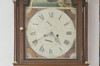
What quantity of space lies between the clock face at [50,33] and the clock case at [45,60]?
0.13ft

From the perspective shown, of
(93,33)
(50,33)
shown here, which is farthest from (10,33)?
(93,33)

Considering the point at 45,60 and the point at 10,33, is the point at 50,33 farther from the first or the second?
the point at 10,33

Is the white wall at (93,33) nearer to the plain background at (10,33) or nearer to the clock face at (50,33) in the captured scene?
the plain background at (10,33)

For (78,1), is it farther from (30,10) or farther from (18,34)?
(18,34)

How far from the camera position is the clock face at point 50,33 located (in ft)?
3.66

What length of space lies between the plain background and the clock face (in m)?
0.22

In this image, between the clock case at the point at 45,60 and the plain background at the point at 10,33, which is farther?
the plain background at the point at 10,33

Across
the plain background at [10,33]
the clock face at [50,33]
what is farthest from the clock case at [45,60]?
the plain background at [10,33]

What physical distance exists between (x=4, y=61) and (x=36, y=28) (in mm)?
359

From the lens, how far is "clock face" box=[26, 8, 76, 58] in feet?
3.66

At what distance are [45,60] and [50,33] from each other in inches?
6.7

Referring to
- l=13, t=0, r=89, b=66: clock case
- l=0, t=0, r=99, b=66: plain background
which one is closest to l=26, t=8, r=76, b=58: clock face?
l=13, t=0, r=89, b=66: clock case

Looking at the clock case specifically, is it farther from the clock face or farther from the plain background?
the plain background

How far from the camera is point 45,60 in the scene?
110 centimetres
